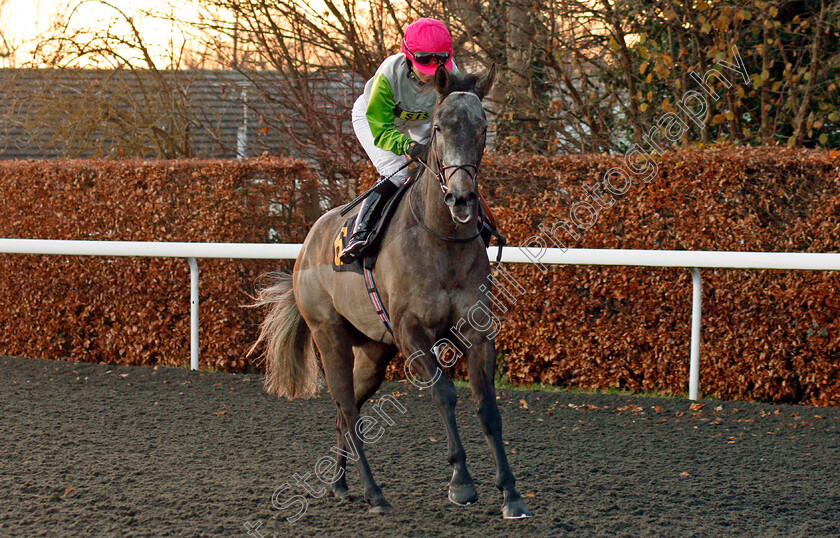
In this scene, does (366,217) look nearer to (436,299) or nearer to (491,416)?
(436,299)

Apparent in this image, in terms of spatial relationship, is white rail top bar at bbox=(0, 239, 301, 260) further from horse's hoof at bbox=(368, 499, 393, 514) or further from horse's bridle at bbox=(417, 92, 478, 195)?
horse's bridle at bbox=(417, 92, 478, 195)

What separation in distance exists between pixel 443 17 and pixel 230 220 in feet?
9.39

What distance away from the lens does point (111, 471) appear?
4168 millimetres

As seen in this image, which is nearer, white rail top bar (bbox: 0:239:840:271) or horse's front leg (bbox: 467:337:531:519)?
horse's front leg (bbox: 467:337:531:519)

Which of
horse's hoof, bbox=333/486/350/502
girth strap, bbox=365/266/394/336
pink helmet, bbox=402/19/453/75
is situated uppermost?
pink helmet, bbox=402/19/453/75

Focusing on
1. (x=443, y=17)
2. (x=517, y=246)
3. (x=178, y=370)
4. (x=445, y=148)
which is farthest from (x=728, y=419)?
(x=443, y=17)

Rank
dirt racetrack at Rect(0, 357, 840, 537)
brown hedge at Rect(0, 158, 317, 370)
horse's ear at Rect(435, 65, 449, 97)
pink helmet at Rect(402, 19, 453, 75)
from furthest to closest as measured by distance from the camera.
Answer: brown hedge at Rect(0, 158, 317, 370)
pink helmet at Rect(402, 19, 453, 75)
dirt racetrack at Rect(0, 357, 840, 537)
horse's ear at Rect(435, 65, 449, 97)

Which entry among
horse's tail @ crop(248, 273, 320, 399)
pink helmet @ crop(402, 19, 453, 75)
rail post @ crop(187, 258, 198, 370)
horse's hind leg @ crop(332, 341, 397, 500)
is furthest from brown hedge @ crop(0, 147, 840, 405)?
pink helmet @ crop(402, 19, 453, 75)

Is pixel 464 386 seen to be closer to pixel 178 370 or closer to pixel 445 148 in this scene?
pixel 178 370

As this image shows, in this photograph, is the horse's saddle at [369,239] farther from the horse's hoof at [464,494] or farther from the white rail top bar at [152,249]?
the white rail top bar at [152,249]

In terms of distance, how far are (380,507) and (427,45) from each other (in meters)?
1.93

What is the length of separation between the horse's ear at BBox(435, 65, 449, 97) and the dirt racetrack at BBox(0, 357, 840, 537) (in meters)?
1.69

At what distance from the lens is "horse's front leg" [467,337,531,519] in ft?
10.8

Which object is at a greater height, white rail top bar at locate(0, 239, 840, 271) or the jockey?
the jockey
